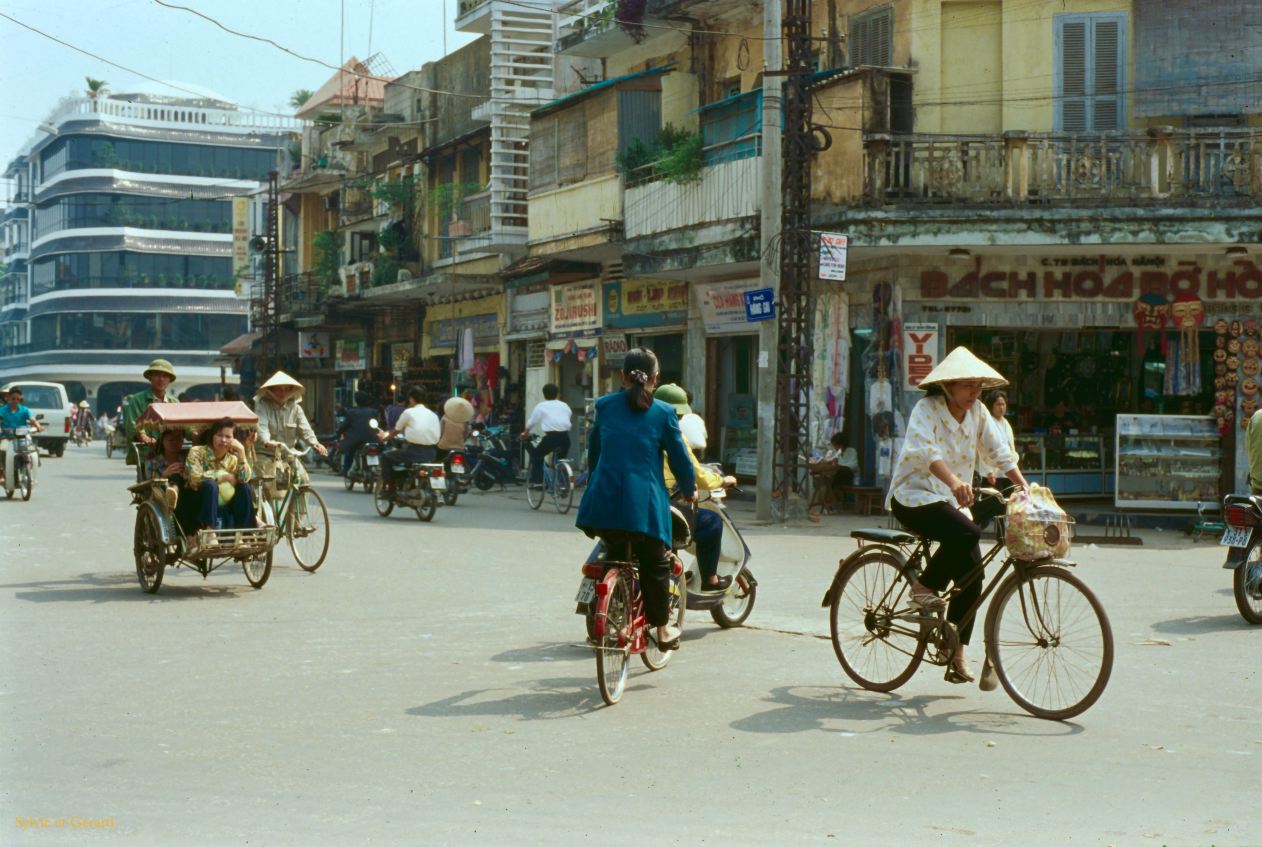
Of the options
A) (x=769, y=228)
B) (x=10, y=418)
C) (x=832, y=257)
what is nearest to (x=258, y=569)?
(x=832, y=257)

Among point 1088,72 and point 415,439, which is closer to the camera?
point 415,439

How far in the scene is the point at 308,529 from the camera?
43.2ft

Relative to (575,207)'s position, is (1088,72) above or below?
above

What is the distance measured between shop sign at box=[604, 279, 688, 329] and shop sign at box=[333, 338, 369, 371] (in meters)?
17.2

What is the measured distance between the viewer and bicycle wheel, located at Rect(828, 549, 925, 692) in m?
7.74

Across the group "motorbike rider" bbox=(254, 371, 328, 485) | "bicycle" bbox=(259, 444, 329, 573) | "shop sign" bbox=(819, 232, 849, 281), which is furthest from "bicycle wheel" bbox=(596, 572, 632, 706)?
"shop sign" bbox=(819, 232, 849, 281)

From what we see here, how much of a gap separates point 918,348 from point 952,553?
14.4 m

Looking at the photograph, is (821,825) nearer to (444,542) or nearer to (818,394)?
(444,542)

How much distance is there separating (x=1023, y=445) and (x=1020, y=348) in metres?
1.46

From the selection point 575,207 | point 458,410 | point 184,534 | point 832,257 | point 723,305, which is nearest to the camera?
point 184,534

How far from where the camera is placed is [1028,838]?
5.13 meters

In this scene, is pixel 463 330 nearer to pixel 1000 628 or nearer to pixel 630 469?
pixel 630 469

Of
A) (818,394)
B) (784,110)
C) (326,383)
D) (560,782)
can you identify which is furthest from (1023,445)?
(326,383)

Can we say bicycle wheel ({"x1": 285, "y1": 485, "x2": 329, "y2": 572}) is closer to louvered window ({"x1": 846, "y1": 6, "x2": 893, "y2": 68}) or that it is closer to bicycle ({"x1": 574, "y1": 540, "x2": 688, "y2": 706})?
bicycle ({"x1": 574, "y1": 540, "x2": 688, "y2": 706})
